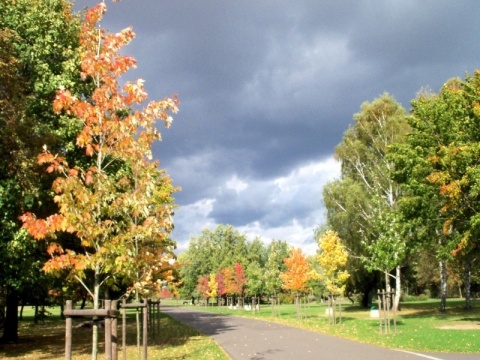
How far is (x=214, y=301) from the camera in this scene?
286ft

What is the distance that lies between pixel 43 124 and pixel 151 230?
10292 mm

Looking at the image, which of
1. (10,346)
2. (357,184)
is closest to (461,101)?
(357,184)

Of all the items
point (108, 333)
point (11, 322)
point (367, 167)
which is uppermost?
point (367, 167)

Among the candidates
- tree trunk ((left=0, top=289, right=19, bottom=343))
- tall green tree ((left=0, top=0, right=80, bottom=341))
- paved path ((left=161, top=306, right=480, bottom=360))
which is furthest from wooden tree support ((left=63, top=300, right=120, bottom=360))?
tree trunk ((left=0, top=289, right=19, bottom=343))

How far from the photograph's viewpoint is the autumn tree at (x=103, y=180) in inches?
281

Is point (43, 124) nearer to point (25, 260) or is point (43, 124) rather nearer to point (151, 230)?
point (25, 260)

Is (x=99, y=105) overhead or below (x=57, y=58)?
below

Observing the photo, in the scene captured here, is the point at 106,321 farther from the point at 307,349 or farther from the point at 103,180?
the point at 307,349

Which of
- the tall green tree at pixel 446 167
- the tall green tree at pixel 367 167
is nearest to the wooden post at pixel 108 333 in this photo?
the tall green tree at pixel 446 167

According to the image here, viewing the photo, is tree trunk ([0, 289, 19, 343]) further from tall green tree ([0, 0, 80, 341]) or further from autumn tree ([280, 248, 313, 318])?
autumn tree ([280, 248, 313, 318])

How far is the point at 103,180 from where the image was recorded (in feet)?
24.5

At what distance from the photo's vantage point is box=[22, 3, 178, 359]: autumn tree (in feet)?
23.4

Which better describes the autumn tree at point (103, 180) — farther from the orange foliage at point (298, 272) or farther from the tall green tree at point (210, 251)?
the tall green tree at point (210, 251)

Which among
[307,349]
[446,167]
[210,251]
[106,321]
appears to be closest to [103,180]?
[106,321]
